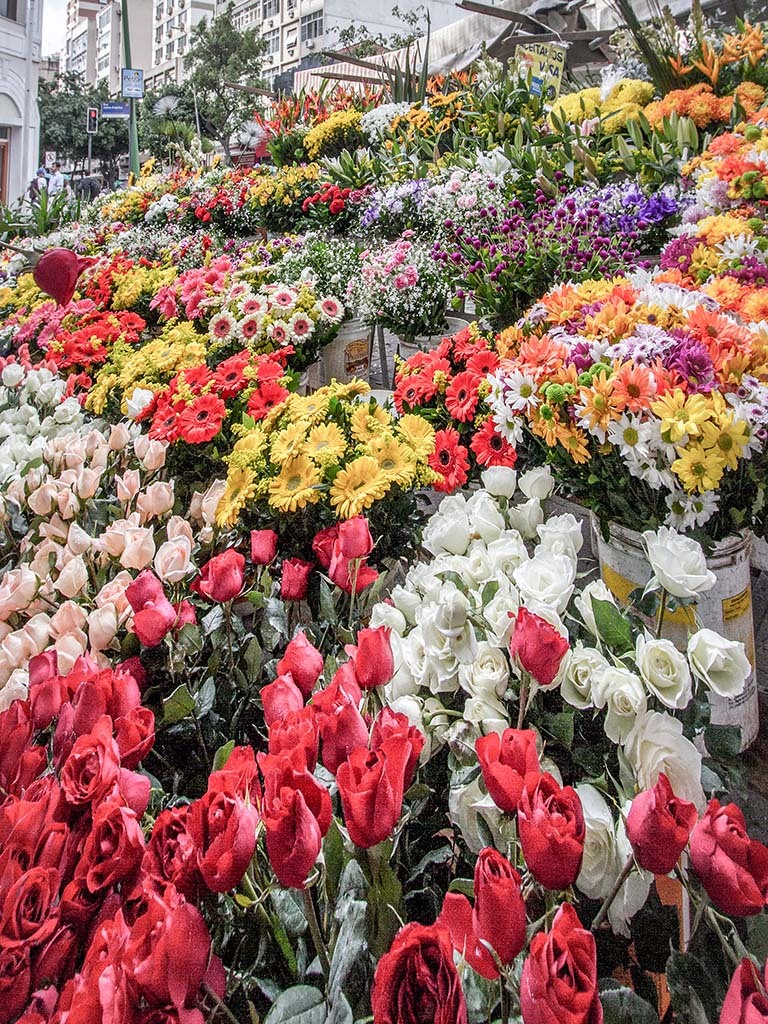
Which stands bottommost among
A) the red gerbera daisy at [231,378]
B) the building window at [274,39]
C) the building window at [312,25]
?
the red gerbera daisy at [231,378]

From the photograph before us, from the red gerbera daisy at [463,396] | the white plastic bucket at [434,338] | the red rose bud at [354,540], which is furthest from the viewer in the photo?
the white plastic bucket at [434,338]

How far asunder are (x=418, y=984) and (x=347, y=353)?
10.3 feet

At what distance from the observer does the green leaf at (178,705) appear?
113cm

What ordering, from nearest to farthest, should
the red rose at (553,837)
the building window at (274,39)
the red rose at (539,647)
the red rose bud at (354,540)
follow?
the red rose at (553,837)
the red rose at (539,647)
the red rose bud at (354,540)
the building window at (274,39)

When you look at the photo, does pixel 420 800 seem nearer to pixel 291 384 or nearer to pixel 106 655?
pixel 106 655

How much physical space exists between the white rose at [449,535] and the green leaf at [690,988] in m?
0.75

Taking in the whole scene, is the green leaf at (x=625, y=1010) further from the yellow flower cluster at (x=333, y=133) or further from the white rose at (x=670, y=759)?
the yellow flower cluster at (x=333, y=133)

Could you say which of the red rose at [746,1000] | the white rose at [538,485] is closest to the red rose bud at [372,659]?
the red rose at [746,1000]

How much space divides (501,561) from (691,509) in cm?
68

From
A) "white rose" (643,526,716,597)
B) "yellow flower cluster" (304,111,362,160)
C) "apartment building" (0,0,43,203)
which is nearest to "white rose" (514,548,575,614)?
"white rose" (643,526,716,597)

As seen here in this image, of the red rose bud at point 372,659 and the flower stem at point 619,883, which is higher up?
the red rose bud at point 372,659

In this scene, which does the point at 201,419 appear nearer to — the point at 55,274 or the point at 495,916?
the point at 55,274

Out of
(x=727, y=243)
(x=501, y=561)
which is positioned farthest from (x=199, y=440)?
(x=727, y=243)

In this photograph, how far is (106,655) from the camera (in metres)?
1.28
